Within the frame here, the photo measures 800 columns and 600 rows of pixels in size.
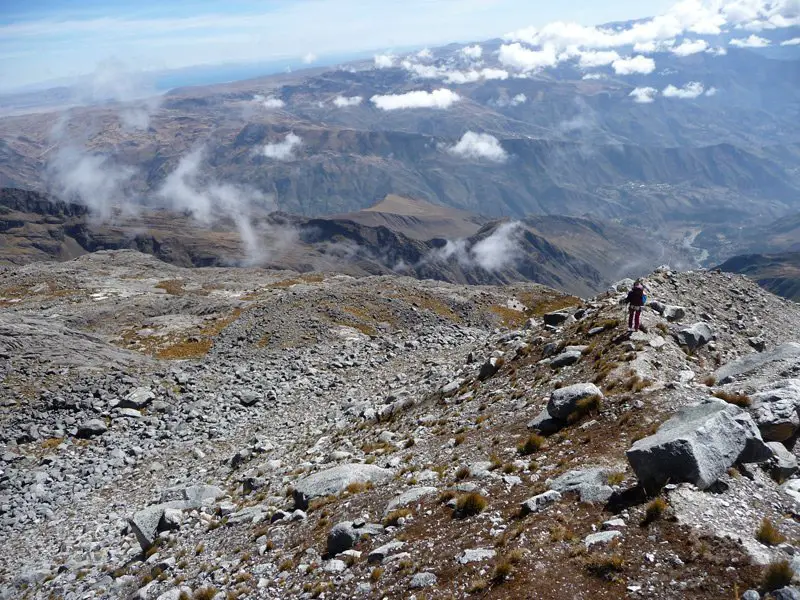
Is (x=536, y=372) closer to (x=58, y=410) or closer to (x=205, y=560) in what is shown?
A: (x=205, y=560)

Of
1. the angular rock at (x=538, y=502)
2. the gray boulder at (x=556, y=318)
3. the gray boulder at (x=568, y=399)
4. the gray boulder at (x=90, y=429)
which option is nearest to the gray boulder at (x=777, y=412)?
the gray boulder at (x=568, y=399)

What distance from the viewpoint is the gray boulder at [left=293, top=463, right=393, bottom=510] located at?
19.5m

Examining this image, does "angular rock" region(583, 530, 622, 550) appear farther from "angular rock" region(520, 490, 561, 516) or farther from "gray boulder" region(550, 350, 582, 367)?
"gray boulder" region(550, 350, 582, 367)

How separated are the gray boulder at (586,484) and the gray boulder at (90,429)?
27251 millimetres

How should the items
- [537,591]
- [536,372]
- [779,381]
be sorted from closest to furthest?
[537,591], [779,381], [536,372]

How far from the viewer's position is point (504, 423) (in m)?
21.4

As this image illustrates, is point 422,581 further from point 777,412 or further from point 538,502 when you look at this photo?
point 777,412

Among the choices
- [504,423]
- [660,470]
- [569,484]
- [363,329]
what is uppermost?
[660,470]

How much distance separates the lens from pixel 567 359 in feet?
80.4

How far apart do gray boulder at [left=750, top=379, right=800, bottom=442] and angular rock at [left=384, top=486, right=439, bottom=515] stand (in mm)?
9619

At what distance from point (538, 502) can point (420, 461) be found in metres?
6.89

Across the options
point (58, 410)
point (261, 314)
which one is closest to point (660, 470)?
point (58, 410)

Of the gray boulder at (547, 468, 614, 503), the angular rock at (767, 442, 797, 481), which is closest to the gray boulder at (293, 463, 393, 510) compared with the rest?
the gray boulder at (547, 468, 614, 503)

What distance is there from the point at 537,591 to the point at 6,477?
2819 cm
